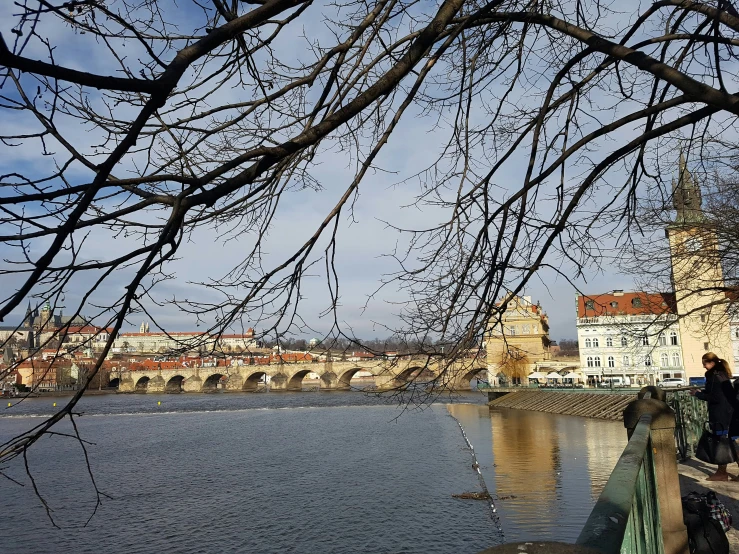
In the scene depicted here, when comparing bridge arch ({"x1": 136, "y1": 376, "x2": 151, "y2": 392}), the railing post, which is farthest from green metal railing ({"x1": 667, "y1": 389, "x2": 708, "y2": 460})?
bridge arch ({"x1": 136, "y1": 376, "x2": 151, "y2": 392})

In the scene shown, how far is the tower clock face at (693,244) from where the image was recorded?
34.6 ft

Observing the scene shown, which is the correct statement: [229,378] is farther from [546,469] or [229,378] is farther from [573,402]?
[546,469]

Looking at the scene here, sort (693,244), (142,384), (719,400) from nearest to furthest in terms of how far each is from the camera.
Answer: (719,400) → (693,244) → (142,384)

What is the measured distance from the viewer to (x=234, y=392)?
313 ft

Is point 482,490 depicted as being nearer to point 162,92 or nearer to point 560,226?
point 560,226

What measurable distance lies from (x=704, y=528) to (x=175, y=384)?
103954 millimetres

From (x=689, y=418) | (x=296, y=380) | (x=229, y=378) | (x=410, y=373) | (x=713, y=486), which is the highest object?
(x=229, y=378)

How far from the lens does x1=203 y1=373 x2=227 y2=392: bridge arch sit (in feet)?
317

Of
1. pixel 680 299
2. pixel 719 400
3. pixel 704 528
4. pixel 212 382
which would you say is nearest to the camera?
pixel 704 528

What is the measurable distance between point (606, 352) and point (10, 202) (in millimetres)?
59501

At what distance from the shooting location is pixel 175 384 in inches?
4011

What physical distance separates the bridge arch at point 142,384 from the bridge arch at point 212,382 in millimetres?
9178

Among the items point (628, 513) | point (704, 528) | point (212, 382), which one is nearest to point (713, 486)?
point (704, 528)

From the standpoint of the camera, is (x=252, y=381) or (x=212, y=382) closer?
(x=252, y=381)
